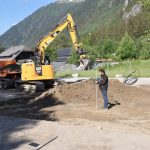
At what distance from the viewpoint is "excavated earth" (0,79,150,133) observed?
52.9 ft

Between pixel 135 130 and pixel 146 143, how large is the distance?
2329 mm

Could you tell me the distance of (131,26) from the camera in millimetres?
143875

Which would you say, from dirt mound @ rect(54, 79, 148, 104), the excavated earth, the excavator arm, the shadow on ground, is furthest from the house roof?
the shadow on ground

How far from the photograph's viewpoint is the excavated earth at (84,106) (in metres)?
16.1

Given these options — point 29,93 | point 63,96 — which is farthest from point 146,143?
point 29,93

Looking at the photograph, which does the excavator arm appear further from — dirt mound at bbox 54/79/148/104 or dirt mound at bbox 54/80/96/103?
dirt mound at bbox 54/80/96/103

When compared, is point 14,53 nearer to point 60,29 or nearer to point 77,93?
point 60,29

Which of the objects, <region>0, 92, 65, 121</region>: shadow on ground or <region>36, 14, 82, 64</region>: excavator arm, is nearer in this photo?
<region>0, 92, 65, 121</region>: shadow on ground

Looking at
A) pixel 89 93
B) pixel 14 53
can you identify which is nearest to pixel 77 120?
pixel 89 93

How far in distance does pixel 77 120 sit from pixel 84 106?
424cm

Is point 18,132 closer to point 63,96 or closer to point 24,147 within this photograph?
point 24,147

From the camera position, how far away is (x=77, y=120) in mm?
15797

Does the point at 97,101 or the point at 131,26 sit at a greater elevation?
the point at 131,26

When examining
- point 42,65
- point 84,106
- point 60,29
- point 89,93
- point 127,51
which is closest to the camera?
point 84,106
